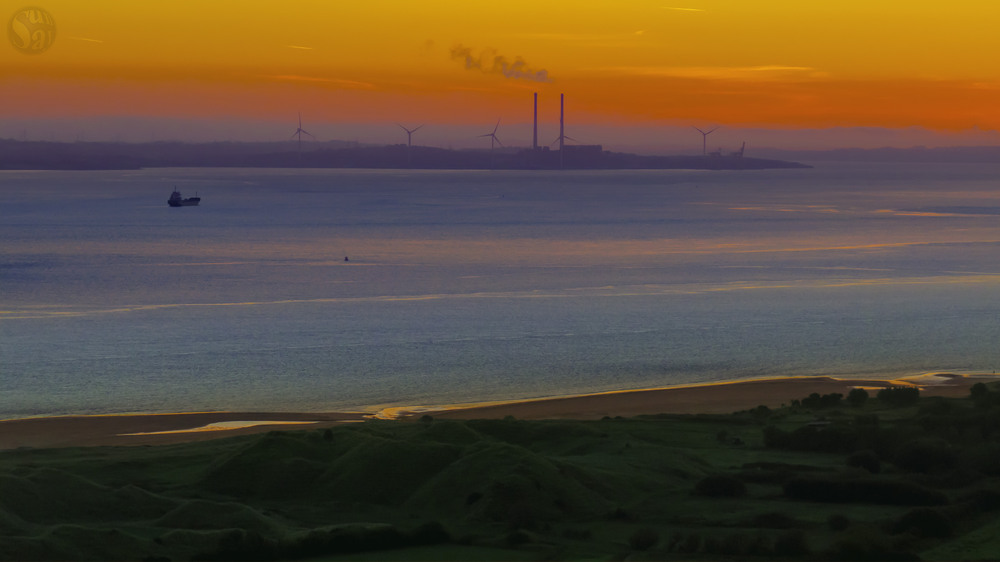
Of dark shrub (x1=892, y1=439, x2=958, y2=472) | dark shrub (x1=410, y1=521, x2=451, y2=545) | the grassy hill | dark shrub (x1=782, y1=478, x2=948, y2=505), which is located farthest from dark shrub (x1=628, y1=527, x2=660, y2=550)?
dark shrub (x1=892, y1=439, x2=958, y2=472)

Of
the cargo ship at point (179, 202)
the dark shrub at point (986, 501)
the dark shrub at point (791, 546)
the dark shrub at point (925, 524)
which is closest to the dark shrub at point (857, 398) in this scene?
the dark shrub at point (986, 501)

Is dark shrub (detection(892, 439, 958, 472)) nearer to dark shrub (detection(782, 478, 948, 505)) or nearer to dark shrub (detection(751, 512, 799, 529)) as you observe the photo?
dark shrub (detection(782, 478, 948, 505))

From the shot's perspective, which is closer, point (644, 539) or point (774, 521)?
point (644, 539)

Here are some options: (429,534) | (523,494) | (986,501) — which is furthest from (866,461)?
(429,534)

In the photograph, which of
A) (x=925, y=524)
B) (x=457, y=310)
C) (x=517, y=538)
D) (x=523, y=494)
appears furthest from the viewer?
(x=457, y=310)

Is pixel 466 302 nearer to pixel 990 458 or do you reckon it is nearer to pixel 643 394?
pixel 643 394

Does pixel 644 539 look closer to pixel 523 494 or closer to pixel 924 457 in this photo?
pixel 523 494

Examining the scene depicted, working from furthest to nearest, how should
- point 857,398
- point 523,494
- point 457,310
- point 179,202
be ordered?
point 179,202 < point 457,310 < point 857,398 < point 523,494
